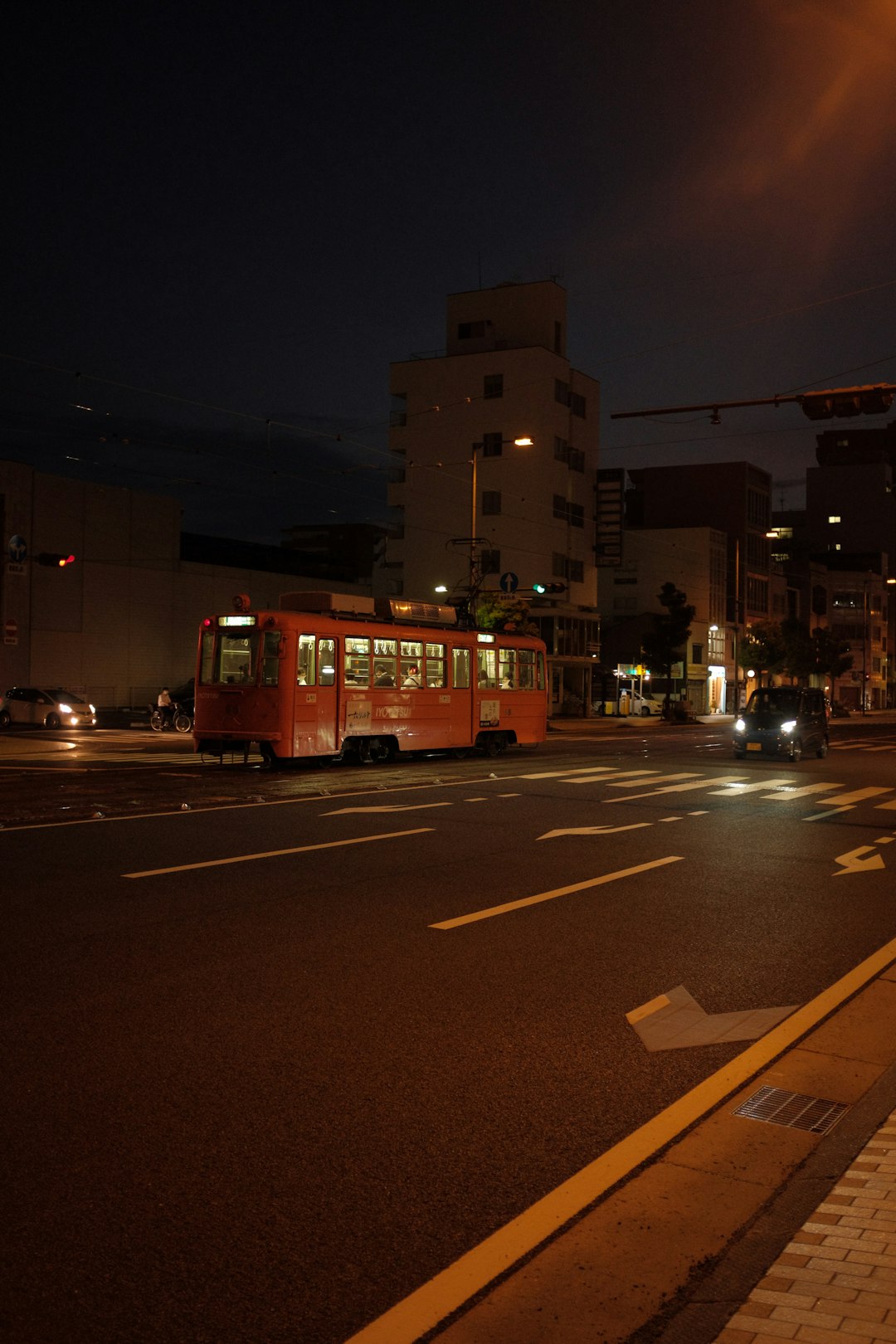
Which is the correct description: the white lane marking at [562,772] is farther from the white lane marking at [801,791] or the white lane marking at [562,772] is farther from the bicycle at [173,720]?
the bicycle at [173,720]

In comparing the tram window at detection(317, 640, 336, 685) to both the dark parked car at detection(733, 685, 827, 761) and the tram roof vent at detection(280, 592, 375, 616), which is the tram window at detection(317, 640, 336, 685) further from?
the dark parked car at detection(733, 685, 827, 761)

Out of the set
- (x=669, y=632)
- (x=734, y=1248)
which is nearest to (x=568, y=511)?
(x=669, y=632)

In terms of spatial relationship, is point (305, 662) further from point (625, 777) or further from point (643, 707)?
point (643, 707)

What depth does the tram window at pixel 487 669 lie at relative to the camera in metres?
29.0

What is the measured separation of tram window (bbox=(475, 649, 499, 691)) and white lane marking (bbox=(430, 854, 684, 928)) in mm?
16340

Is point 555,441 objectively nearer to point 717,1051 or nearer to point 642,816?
point 642,816

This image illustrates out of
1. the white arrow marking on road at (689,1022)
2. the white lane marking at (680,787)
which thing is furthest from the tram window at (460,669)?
the white arrow marking on road at (689,1022)

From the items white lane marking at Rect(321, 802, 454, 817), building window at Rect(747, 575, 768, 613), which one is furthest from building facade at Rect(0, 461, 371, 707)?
building window at Rect(747, 575, 768, 613)

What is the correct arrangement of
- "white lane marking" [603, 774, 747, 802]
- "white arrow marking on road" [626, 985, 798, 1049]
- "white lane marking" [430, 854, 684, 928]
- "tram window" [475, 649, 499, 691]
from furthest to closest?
"tram window" [475, 649, 499, 691] < "white lane marking" [603, 774, 747, 802] < "white lane marking" [430, 854, 684, 928] < "white arrow marking on road" [626, 985, 798, 1049]

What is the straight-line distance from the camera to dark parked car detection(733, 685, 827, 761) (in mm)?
28750

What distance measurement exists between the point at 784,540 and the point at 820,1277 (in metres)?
115

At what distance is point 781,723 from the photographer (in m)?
28.8

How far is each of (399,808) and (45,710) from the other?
2765 cm

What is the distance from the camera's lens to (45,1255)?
12.2 feet
